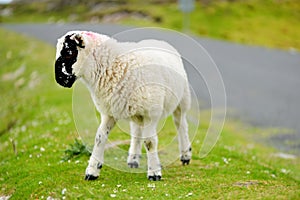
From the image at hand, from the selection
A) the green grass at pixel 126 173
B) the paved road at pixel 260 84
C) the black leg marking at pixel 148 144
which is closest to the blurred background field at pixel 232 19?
the paved road at pixel 260 84

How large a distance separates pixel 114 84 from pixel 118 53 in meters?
0.62

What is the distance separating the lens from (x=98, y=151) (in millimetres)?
9266

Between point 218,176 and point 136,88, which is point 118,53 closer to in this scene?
point 136,88

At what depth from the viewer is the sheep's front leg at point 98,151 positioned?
9195 millimetres

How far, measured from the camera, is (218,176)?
9734mm

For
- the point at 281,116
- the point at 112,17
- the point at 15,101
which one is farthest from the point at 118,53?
the point at 112,17

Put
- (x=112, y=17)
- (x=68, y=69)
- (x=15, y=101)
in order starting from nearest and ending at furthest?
1. (x=68, y=69)
2. (x=15, y=101)
3. (x=112, y=17)

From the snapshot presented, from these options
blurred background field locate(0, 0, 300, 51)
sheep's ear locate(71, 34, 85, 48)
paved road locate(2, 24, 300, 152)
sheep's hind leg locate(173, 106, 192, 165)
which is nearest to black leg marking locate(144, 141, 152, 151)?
sheep's hind leg locate(173, 106, 192, 165)

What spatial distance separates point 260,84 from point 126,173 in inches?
644

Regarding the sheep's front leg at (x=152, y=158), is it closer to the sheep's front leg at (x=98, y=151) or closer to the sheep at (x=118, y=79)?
the sheep at (x=118, y=79)

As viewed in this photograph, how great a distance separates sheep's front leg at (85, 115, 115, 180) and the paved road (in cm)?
171

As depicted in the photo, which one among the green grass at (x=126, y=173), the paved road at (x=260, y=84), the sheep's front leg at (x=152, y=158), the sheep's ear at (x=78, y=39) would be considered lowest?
the paved road at (x=260, y=84)

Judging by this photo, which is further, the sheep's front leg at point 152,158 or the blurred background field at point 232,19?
the blurred background field at point 232,19

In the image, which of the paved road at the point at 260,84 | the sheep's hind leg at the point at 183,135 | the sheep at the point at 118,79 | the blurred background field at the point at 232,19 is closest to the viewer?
the sheep at the point at 118,79
